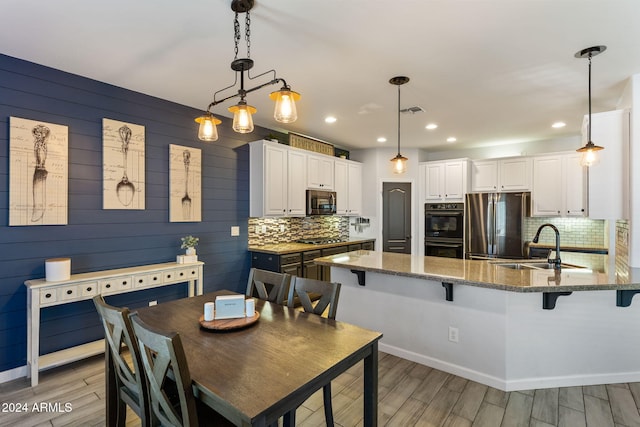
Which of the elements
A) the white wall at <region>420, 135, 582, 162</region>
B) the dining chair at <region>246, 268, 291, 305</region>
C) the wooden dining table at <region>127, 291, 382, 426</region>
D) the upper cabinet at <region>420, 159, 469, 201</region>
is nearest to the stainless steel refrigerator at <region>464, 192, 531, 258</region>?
the upper cabinet at <region>420, 159, 469, 201</region>

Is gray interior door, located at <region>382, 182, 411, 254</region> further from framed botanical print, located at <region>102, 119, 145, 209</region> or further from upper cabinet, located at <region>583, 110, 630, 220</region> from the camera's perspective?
framed botanical print, located at <region>102, 119, 145, 209</region>

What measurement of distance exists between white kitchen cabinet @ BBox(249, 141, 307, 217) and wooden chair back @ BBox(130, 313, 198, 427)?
9.80 ft

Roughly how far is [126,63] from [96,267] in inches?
74.2

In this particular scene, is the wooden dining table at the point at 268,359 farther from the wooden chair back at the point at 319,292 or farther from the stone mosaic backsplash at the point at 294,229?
the stone mosaic backsplash at the point at 294,229

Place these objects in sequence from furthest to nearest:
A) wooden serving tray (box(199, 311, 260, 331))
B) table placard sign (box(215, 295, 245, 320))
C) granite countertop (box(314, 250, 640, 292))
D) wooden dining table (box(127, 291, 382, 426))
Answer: granite countertop (box(314, 250, 640, 292))
table placard sign (box(215, 295, 245, 320))
wooden serving tray (box(199, 311, 260, 331))
wooden dining table (box(127, 291, 382, 426))

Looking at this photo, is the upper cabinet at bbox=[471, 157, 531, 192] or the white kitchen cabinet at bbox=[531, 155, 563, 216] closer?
the white kitchen cabinet at bbox=[531, 155, 563, 216]

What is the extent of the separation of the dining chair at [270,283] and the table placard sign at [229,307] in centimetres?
45

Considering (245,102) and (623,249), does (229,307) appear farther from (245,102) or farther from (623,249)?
(623,249)

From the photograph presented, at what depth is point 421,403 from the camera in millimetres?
2318

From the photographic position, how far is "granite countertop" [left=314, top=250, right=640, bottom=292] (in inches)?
88.0

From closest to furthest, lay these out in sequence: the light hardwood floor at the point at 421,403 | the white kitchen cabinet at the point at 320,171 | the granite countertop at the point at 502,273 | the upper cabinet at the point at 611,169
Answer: the light hardwood floor at the point at 421,403 < the granite countertop at the point at 502,273 < the upper cabinet at the point at 611,169 < the white kitchen cabinet at the point at 320,171

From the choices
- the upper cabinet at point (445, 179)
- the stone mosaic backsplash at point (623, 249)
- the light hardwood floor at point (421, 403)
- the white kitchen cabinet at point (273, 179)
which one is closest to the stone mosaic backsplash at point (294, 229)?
the white kitchen cabinet at point (273, 179)

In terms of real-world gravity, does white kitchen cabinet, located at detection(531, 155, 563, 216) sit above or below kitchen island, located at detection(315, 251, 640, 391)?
above

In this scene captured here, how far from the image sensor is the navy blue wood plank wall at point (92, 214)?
263cm
